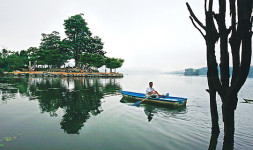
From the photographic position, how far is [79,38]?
67.8 m

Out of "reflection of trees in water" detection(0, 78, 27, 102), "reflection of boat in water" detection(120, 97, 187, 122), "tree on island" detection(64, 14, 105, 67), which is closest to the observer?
"reflection of boat in water" detection(120, 97, 187, 122)

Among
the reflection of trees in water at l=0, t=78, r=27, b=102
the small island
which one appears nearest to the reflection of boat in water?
the reflection of trees in water at l=0, t=78, r=27, b=102

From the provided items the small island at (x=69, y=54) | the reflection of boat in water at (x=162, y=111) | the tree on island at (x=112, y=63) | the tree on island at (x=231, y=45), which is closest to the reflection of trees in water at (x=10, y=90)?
the reflection of boat in water at (x=162, y=111)

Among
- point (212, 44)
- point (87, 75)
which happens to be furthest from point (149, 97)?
point (87, 75)

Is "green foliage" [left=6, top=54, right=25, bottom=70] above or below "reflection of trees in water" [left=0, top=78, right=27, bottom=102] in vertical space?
above

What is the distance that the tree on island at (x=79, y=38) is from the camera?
66188 mm

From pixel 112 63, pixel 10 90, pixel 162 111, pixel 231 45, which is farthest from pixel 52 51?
pixel 231 45

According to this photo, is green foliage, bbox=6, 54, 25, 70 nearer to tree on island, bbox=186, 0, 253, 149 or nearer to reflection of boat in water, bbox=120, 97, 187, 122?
reflection of boat in water, bbox=120, 97, 187, 122

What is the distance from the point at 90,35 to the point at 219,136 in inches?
2876

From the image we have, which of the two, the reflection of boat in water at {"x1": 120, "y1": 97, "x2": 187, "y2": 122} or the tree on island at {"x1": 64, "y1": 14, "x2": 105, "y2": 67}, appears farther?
the tree on island at {"x1": 64, "y1": 14, "x2": 105, "y2": 67}

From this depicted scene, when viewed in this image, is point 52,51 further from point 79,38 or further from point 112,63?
point 112,63

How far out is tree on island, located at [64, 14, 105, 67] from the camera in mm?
66188

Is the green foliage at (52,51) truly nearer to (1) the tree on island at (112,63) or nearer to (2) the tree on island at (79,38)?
(2) the tree on island at (79,38)

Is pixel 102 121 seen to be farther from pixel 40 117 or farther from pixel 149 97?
pixel 149 97
